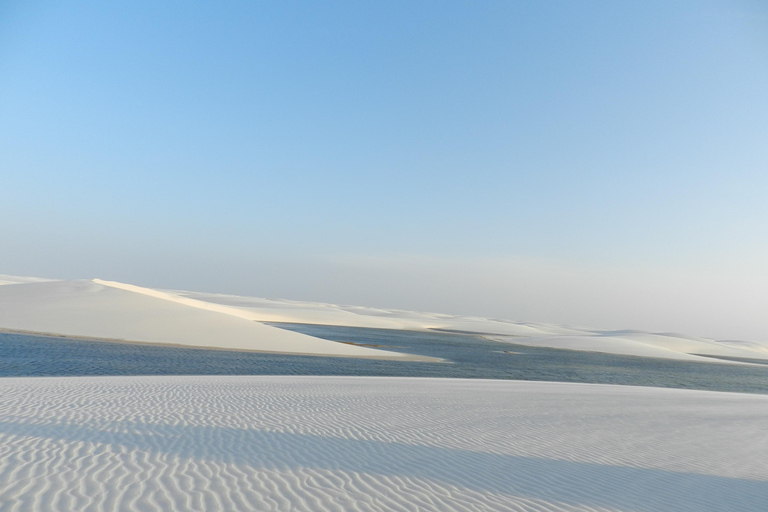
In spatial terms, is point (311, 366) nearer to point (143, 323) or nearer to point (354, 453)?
point (143, 323)

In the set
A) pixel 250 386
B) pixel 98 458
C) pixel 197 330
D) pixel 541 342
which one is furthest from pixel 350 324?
pixel 98 458

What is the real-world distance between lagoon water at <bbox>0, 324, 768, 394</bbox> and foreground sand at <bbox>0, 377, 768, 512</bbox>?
6823 millimetres

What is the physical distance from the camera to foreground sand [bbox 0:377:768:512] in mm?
5465

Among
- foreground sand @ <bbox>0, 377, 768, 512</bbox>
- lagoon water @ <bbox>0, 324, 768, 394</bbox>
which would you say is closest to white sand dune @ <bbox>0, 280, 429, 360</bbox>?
lagoon water @ <bbox>0, 324, 768, 394</bbox>

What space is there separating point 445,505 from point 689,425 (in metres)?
8.04

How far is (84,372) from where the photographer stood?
707 inches

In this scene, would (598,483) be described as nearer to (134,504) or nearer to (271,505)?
(271,505)

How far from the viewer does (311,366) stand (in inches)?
928

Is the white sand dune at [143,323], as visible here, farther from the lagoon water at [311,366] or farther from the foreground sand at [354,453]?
the foreground sand at [354,453]

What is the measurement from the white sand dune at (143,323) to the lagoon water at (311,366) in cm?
277

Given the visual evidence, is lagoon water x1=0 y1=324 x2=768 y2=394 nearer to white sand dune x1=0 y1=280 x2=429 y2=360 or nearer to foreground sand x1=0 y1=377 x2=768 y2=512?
white sand dune x1=0 y1=280 x2=429 y2=360

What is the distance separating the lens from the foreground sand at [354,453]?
546cm

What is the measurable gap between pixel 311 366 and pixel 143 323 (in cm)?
1441

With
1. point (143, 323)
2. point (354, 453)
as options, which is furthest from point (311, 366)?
point (354, 453)
